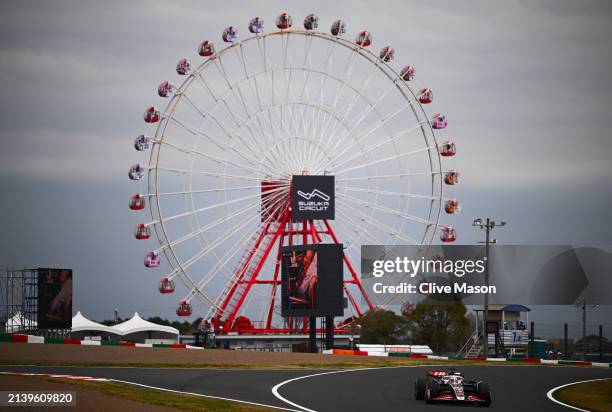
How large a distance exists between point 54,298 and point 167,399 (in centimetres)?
4665

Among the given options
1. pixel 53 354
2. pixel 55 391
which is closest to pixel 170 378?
pixel 55 391

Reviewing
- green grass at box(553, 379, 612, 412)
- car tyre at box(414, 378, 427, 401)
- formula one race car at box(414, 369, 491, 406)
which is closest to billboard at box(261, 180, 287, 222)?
green grass at box(553, 379, 612, 412)

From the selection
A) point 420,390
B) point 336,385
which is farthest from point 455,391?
point 336,385

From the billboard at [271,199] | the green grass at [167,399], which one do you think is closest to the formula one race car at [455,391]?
the green grass at [167,399]

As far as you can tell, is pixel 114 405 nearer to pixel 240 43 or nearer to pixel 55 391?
pixel 55 391

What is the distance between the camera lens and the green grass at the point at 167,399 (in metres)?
24.4

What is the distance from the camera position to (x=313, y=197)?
76.4m

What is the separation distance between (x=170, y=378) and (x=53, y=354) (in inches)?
583

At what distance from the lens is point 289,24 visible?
74875 mm

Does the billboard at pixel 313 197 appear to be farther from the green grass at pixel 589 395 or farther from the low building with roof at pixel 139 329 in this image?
the green grass at pixel 589 395

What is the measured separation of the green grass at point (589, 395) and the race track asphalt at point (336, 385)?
72cm

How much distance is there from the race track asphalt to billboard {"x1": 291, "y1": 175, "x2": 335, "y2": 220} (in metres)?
31.3

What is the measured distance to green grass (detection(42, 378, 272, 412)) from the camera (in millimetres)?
A: 24375

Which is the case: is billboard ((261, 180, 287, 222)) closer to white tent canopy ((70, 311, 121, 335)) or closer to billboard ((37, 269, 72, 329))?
billboard ((37, 269, 72, 329))
